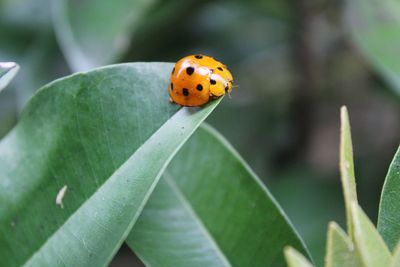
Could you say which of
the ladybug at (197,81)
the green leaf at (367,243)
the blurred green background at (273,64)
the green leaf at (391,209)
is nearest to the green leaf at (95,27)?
the blurred green background at (273,64)

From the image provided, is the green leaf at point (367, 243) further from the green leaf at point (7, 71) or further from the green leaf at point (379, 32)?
the green leaf at point (379, 32)

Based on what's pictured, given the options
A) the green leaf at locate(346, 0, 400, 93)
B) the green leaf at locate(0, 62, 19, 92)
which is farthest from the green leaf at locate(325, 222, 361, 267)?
the green leaf at locate(346, 0, 400, 93)

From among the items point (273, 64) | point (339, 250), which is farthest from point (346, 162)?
point (273, 64)

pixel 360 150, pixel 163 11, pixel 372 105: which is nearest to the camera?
pixel 163 11

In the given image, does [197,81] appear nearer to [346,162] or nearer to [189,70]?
[189,70]

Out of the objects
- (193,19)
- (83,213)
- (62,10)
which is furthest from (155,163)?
(193,19)

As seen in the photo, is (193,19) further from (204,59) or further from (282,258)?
(282,258)

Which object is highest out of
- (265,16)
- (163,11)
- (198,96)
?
(265,16)
